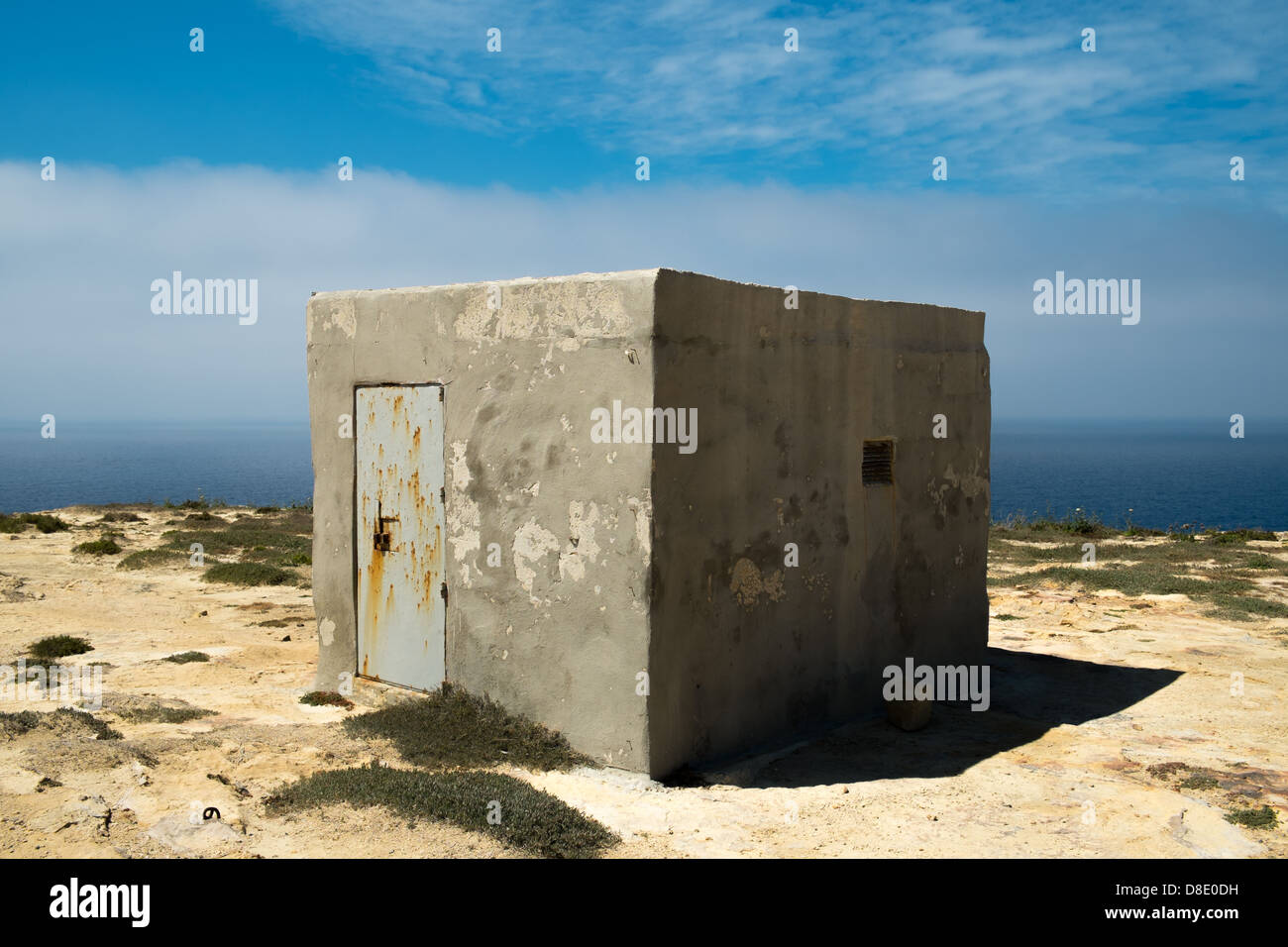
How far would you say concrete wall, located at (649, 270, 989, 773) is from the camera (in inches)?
256

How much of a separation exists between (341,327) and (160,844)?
4440 millimetres

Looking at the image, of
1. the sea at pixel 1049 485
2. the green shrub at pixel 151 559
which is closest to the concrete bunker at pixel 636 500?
the green shrub at pixel 151 559

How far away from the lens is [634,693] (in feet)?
20.7

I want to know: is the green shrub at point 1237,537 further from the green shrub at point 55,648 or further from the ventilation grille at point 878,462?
the green shrub at point 55,648

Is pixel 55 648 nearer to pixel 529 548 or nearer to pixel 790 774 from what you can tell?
pixel 529 548

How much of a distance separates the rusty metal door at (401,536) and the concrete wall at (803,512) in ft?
6.66

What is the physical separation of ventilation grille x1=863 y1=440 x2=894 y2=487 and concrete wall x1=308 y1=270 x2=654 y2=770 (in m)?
2.72

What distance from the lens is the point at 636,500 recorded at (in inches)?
248

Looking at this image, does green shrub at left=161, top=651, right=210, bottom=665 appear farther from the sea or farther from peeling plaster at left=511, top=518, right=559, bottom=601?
the sea

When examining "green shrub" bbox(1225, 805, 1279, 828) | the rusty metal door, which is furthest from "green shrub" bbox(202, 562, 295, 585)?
"green shrub" bbox(1225, 805, 1279, 828)

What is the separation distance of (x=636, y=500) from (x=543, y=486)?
0.81 meters
